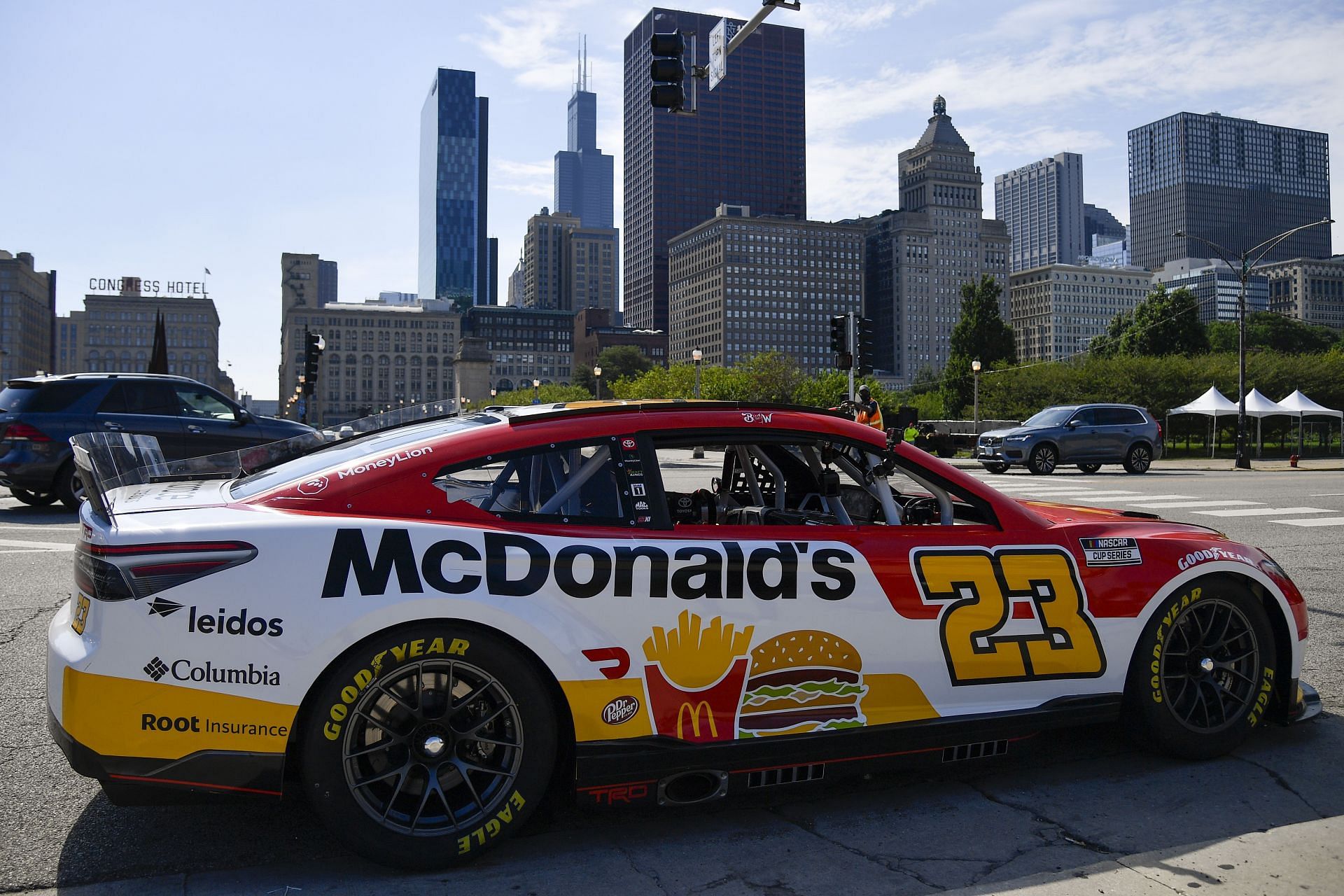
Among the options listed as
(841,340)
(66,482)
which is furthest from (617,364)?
(66,482)

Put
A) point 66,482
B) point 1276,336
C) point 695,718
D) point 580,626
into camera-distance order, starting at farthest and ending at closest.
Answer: point 1276,336 < point 66,482 < point 695,718 < point 580,626

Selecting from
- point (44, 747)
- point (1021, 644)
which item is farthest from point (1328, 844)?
point (44, 747)

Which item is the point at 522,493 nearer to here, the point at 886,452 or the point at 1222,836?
the point at 886,452

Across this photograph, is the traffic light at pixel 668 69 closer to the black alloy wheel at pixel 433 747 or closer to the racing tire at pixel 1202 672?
the racing tire at pixel 1202 672

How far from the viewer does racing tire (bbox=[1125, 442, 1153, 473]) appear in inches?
941

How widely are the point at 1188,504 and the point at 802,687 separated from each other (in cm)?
1331

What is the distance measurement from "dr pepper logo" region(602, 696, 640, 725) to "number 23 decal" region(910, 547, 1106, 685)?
1.19 meters

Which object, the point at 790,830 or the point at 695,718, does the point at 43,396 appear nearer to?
the point at 695,718

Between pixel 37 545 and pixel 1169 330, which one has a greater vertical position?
pixel 1169 330

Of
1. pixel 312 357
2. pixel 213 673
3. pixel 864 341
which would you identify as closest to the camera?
pixel 213 673

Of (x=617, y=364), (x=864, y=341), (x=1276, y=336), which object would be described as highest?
(x=617, y=364)

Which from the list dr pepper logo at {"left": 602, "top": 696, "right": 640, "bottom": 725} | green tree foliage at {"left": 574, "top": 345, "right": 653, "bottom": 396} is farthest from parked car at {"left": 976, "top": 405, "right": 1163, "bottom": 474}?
green tree foliage at {"left": 574, "top": 345, "right": 653, "bottom": 396}

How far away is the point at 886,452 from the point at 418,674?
2063 mm

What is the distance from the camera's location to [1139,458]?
24.0m
